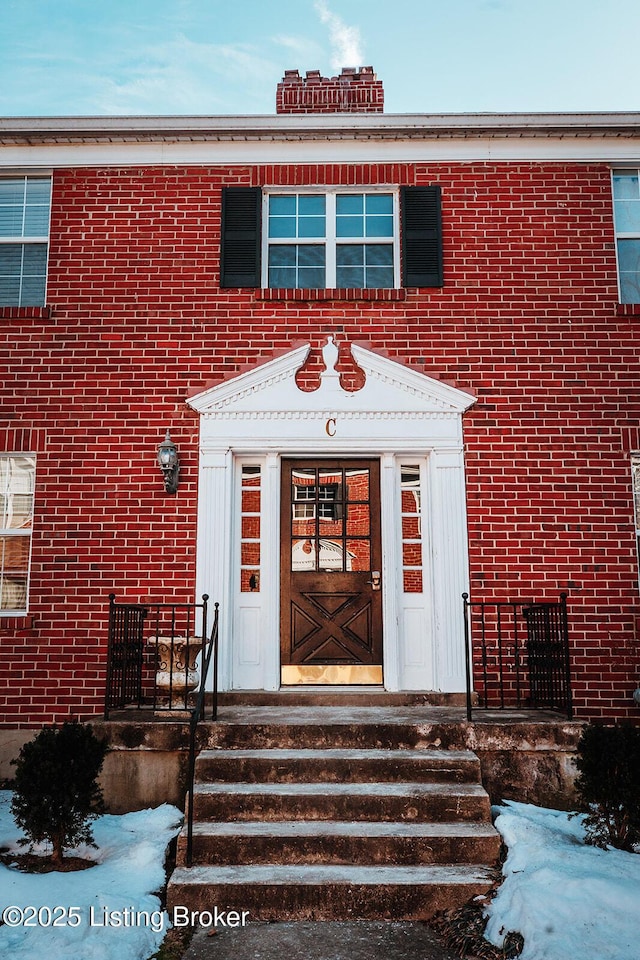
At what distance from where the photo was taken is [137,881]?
444 cm

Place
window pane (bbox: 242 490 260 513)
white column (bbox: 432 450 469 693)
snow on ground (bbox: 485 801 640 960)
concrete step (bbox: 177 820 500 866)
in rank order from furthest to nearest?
window pane (bbox: 242 490 260 513) → white column (bbox: 432 450 469 693) → concrete step (bbox: 177 820 500 866) → snow on ground (bbox: 485 801 640 960)

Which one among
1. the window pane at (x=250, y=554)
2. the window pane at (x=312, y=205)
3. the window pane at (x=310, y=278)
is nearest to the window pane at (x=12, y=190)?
the window pane at (x=312, y=205)

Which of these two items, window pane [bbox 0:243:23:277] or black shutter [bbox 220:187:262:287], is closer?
black shutter [bbox 220:187:262:287]

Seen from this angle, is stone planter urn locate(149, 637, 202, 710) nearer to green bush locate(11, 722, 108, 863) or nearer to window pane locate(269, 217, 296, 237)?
green bush locate(11, 722, 108, 863)

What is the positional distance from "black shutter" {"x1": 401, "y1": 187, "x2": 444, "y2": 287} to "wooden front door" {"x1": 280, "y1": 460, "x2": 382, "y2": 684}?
1825 millimetres

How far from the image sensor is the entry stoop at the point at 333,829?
14.0ft

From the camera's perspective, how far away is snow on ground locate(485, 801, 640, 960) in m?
3.70

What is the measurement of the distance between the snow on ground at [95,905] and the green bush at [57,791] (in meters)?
0.24

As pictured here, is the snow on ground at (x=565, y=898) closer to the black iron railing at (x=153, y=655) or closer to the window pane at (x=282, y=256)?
the black iron railing at (x=153, y=655)

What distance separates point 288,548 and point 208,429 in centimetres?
131

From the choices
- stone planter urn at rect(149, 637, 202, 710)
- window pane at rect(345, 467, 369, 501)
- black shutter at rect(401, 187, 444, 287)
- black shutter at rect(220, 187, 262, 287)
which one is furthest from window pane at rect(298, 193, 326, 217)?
stone planter urn at rect(149, 637, 202, 710)

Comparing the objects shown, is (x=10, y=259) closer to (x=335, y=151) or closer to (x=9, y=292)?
(x=9, y=292)

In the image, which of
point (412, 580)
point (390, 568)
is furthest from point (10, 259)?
point (412, 580)

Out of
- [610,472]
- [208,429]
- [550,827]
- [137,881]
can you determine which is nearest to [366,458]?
[208,429]
